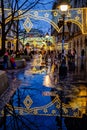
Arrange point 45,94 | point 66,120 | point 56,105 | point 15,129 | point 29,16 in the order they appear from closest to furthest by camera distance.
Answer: point 15,129 < point 66,120 < point 56,105 < point 45,94 < point 29,16

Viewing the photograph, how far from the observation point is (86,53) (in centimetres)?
4972

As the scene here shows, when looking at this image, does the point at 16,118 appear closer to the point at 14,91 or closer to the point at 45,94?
the point at 45,94

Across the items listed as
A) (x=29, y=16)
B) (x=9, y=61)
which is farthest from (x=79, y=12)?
(x=9, y=61)

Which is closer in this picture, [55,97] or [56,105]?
[56,105]

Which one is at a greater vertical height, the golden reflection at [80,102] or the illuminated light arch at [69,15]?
the illuminated light arch at [69,15]

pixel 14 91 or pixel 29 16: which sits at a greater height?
pixel 29 16

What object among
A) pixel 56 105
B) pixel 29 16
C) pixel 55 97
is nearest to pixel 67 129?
pixel 56 105

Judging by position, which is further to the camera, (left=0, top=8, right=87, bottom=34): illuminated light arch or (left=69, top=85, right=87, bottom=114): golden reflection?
(left=0, top=8, right=87, bottom=34): illuminated light arch

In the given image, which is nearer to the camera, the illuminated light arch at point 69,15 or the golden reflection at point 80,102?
the golden reflection at point 80,102

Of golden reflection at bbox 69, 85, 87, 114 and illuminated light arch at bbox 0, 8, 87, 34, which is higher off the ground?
illuminated light arch at bbox 0, 8, 87, 34

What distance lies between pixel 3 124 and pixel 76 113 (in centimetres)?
224

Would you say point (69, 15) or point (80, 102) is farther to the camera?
point (69, 15)

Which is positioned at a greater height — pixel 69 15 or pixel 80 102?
pixel 69 15

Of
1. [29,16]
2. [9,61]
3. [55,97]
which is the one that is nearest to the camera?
[55,97]
